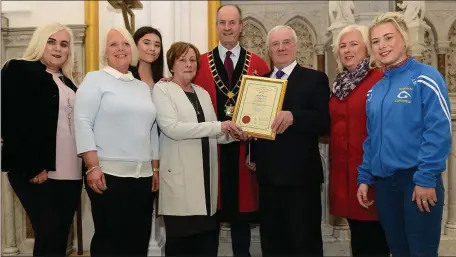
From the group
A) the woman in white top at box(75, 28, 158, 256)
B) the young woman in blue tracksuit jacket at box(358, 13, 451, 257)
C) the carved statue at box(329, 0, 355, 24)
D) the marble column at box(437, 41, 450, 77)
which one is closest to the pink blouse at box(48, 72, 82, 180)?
the woman in white top at box(75, 28, 158, 256)

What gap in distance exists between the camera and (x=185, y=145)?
2523 mm


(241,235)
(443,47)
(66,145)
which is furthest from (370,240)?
(66,145)

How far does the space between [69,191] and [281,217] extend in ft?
3.81

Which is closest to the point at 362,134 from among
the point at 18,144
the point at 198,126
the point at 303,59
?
the point at 198,126

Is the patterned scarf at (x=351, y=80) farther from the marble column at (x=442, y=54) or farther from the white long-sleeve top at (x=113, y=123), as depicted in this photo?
the white long-sleeve top at (x=113, y=123)

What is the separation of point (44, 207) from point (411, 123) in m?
1.85

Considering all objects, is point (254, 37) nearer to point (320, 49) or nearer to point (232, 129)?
point (320, 49)

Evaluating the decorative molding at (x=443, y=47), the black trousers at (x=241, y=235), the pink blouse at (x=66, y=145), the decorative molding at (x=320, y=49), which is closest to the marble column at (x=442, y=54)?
the decorative molding at (x=443, y=47)

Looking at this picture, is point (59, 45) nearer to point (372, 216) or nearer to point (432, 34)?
point (372, 216)

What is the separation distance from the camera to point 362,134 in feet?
7.87

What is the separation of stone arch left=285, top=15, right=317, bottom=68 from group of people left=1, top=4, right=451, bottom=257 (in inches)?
68.7

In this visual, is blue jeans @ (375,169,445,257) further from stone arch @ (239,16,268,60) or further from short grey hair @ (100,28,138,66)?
stone arch @ (239,16,268,60)

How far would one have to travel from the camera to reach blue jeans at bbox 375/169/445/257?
6.50ft

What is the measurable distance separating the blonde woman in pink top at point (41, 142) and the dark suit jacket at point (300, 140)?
3.51 ft
